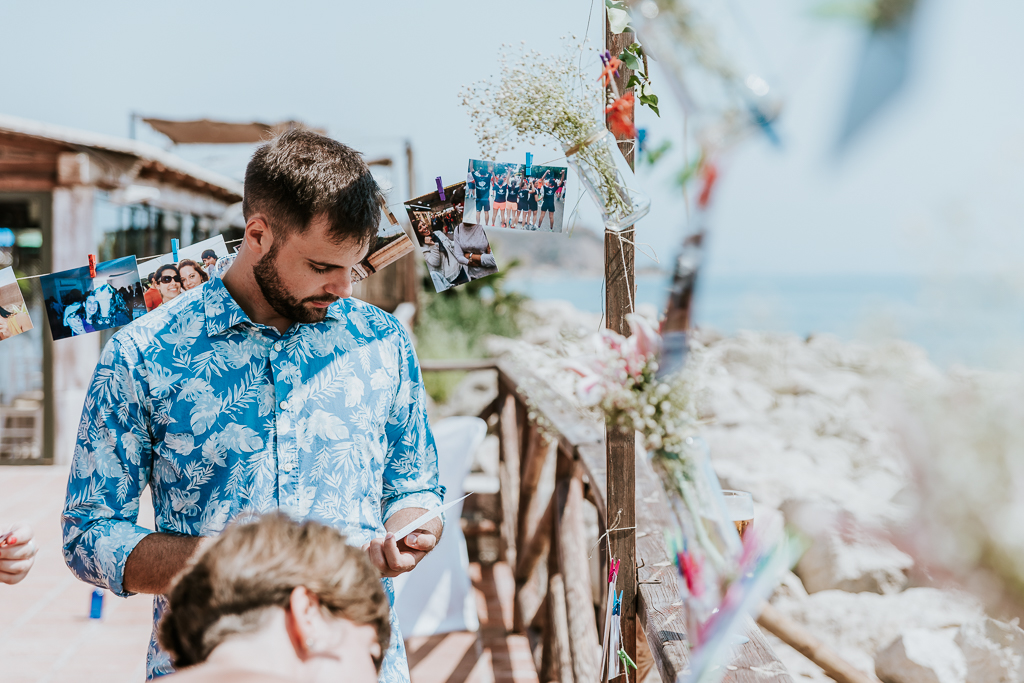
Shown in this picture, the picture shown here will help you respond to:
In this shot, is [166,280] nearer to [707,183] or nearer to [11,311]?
[11,311]

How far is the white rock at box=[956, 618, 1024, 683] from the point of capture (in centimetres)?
231

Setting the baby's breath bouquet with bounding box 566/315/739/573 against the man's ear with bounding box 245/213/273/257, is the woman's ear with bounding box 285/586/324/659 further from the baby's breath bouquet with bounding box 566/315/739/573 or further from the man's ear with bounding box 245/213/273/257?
the man's ear with bounding box 245/213/273/257

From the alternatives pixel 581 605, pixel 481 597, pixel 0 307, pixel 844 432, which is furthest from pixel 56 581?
pixel 844 432

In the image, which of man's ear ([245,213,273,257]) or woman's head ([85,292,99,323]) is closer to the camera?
man's ear ([245,213,273,257])

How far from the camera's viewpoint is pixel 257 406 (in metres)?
1.18

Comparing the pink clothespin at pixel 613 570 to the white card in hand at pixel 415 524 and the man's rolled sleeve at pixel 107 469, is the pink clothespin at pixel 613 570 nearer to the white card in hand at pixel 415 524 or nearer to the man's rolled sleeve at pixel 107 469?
the white card in hand at pixel 415 524

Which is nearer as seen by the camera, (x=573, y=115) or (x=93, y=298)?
(x=573, y=115)

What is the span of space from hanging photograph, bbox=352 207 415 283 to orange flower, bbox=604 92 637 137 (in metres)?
0.58

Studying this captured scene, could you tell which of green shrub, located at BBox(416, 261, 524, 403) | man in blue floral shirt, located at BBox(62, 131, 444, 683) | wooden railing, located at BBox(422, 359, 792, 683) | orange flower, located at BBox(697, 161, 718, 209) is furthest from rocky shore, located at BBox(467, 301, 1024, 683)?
green shrub, located at BBox(416, 261, 524, 403)

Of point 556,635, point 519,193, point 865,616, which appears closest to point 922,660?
point 865,616

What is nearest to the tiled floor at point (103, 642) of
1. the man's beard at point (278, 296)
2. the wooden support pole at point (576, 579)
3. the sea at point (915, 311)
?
the wooden support pole at point (576, 579)

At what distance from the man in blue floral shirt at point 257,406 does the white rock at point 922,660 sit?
98.1 inches

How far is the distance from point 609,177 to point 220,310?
746 millimetres

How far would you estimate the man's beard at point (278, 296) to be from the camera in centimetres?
122
